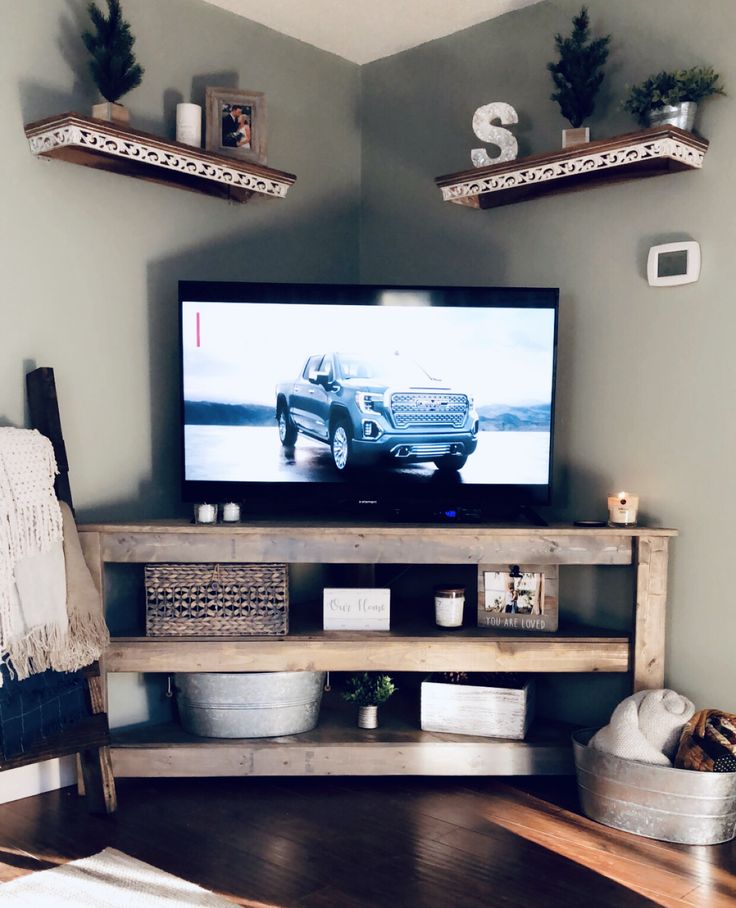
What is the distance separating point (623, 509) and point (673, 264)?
2.29ft

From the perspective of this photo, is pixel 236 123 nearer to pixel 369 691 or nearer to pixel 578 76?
pixel 578 76

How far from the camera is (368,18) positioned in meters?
2.99

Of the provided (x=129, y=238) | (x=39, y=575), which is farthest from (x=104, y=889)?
(x=129, y=238)

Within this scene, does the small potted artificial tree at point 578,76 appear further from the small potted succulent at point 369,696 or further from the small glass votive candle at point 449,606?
the small potted succulent at point 369,696

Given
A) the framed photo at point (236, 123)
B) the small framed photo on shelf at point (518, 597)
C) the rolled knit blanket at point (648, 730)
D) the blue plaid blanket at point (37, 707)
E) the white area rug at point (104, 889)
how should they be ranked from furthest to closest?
the framed photo at point (236, 123) → the small framed photo on shelf at point (518, 597) → the rolled knit blanket at point (648, 730) → the blue plaid blanket at point (37, 707) → the white area rug at point (104, 889)

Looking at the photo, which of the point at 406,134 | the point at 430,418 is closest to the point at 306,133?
the point at 406,134

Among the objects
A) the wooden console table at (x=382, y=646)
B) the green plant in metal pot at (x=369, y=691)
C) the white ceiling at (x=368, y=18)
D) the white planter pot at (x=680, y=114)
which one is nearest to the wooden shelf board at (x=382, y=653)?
the wooden console table at (x=382, y=646)

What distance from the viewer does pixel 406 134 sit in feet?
10.7

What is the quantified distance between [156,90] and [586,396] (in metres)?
1.57

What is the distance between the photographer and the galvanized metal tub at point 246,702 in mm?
2512

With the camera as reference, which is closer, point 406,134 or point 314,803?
point 314,803

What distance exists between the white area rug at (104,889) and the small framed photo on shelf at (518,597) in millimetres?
1104

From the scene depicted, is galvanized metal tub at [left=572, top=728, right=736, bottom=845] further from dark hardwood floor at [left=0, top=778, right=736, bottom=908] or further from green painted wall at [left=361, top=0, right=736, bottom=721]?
green painted wall at [left=361, top=0, right=736, bottom=721]

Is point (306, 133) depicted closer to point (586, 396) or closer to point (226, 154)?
point (226, 154)
